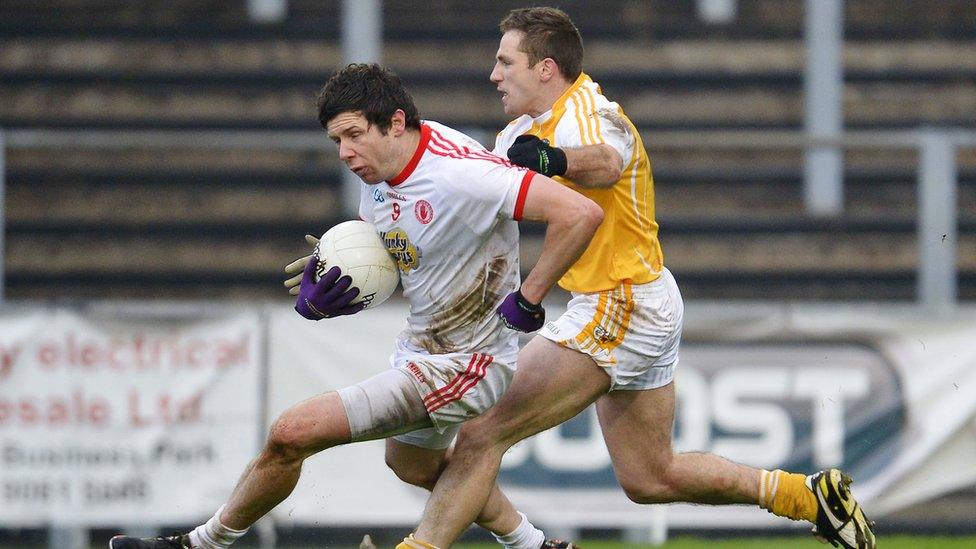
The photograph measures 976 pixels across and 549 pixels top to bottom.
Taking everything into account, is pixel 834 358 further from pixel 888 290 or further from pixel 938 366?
pixel 888 290

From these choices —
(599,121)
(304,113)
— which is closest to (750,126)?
(304,113)

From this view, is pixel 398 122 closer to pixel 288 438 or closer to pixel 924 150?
pixel 288 438

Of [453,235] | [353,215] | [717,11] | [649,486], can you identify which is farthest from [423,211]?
[717,11]

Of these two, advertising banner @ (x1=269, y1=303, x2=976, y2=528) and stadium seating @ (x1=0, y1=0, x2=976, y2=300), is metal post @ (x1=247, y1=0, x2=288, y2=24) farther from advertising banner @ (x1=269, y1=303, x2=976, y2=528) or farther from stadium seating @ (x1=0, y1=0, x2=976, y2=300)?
advertising banner @ (x1=269, y1=303, x2=976, y2=528)

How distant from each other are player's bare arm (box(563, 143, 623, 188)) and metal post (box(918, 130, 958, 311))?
4.45 metres

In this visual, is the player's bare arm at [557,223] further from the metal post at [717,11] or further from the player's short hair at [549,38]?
the metal post at [717,11]

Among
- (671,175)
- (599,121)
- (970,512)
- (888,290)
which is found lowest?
(970,512)

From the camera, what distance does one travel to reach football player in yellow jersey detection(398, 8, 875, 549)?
5871mm

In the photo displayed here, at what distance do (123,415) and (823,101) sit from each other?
5.52m

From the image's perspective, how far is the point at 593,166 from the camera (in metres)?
5.82

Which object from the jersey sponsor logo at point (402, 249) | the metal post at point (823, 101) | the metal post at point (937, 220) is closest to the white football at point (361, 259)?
the jersey sponsor logo at point (402, 249)

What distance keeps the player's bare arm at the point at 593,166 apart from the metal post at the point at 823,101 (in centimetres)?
592

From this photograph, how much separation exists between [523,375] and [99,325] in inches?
158

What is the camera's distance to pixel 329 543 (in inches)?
356
